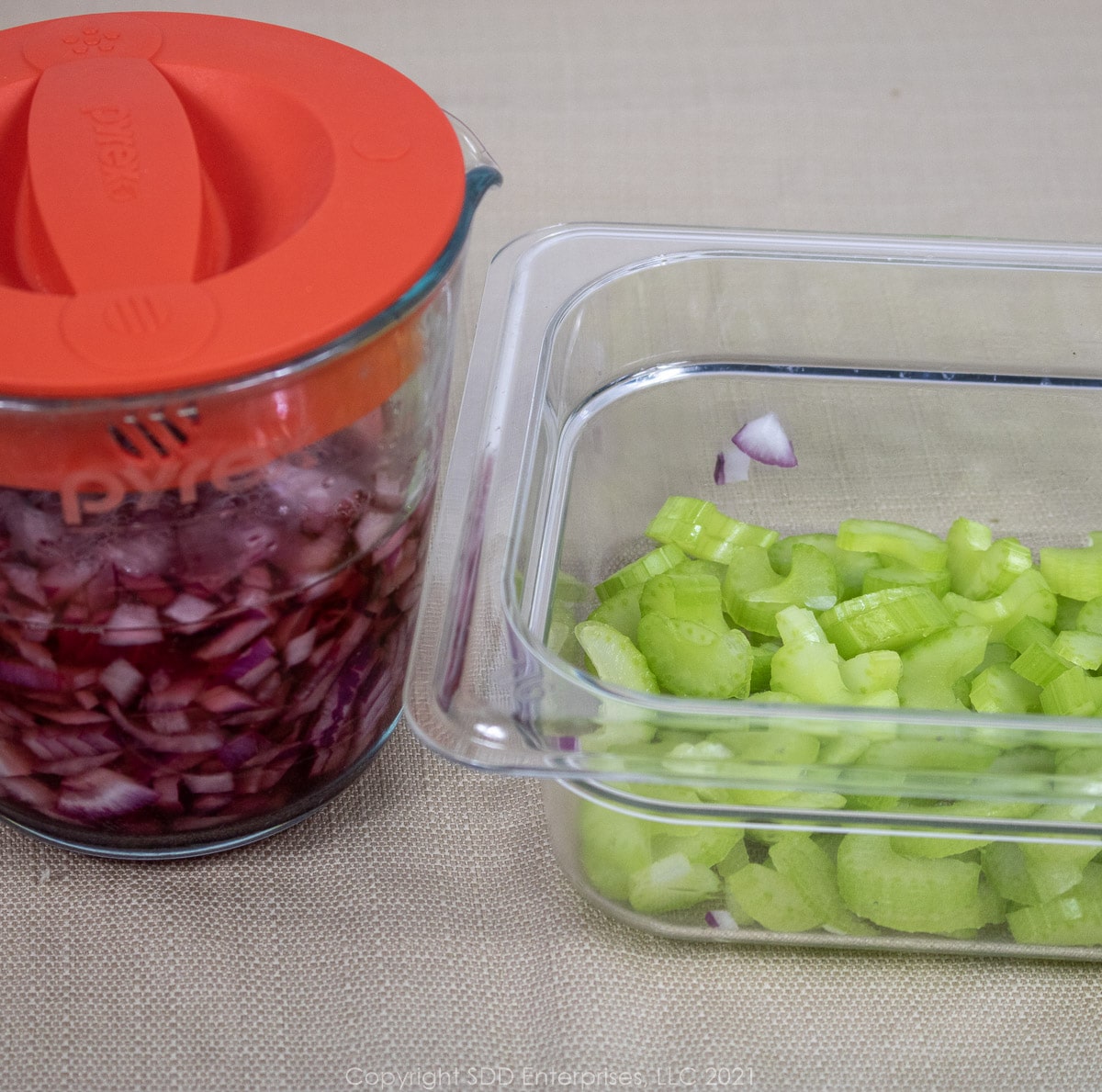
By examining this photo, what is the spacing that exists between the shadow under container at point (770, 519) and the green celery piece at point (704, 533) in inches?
1.6

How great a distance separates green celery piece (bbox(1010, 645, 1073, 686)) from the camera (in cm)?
70

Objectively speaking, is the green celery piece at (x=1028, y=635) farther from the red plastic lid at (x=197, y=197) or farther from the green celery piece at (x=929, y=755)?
the red plastic lid at (x=197, y=197)

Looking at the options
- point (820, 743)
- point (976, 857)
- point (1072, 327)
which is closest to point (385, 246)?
point (820, 743)

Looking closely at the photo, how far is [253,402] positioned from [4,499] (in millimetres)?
118

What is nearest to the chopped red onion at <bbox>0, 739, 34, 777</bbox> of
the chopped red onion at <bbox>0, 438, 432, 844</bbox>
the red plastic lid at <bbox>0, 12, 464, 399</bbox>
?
the chopped red onion at <bbox>0, 438, 432, 844</bbox>

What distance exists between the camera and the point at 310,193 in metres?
0.58

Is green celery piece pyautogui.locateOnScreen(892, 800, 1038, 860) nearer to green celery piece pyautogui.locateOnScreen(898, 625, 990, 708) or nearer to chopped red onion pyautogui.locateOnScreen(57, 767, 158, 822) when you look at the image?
green celery piece pyautogui.locateOnScreen(898, 625, 990, 708)

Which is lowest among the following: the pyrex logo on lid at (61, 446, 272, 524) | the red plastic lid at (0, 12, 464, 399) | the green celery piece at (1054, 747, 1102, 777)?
the green celery piece at (1054, 747, 1102, 777)

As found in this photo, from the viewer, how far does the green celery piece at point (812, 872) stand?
2.13 ft

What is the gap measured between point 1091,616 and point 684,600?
9.5 inches

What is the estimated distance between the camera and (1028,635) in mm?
747

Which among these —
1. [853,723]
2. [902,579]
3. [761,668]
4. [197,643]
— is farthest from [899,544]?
[197,643]

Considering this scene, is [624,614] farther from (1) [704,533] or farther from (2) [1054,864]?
(2) [1054,864]

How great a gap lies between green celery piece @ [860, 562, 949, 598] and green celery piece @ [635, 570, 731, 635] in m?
0.10
